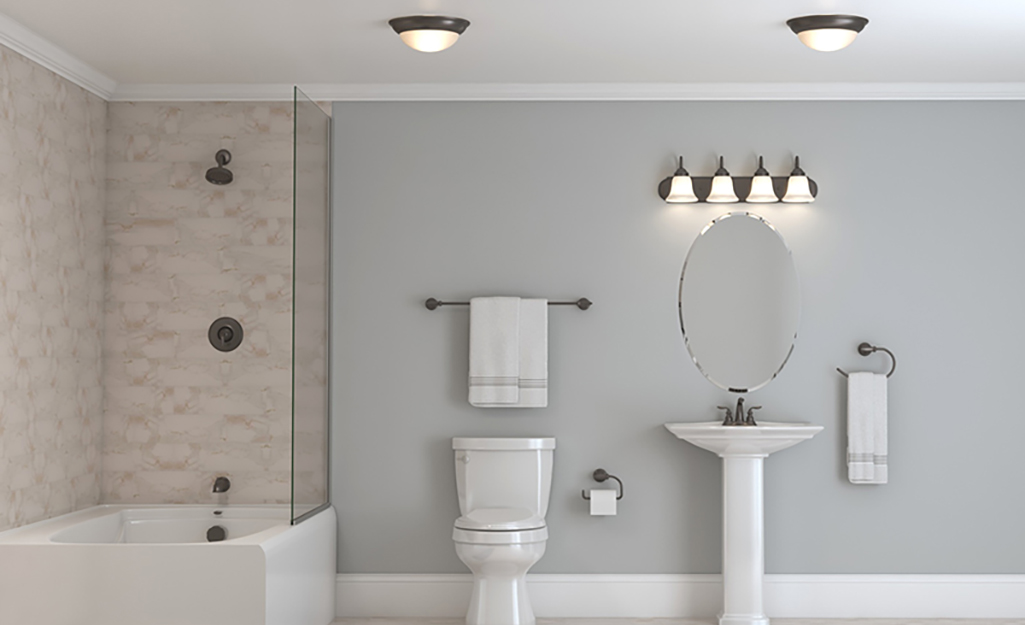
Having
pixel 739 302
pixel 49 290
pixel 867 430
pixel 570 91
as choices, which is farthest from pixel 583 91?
pixel 49 290

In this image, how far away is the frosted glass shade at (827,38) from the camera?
346 centimetres

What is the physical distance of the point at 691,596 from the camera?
4371 mm

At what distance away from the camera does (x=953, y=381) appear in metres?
4.40

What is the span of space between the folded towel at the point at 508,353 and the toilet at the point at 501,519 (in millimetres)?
204

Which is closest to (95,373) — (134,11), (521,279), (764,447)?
(134,11)

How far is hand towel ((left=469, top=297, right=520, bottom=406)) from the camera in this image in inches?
170

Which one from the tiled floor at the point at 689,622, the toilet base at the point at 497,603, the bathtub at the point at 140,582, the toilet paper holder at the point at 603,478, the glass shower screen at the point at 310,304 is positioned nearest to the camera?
the bathtub at the point at 140,582

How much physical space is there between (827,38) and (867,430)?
1793 mm

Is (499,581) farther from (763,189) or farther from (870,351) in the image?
(763,189)

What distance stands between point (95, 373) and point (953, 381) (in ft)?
13.1

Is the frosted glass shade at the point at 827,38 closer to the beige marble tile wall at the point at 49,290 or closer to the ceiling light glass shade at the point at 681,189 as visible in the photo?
the ceiling light glass shade at the point at 681,189

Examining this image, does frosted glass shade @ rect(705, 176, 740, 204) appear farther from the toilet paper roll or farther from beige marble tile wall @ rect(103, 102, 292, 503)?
beige marble tile wall @ rect(103, 102, 292, 503)

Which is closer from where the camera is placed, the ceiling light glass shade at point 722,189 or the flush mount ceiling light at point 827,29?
the flush mount ceiling light at point 827,29

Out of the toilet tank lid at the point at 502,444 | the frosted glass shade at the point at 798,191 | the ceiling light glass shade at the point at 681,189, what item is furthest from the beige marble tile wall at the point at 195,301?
the frosted glass shade at the point at 798,191
